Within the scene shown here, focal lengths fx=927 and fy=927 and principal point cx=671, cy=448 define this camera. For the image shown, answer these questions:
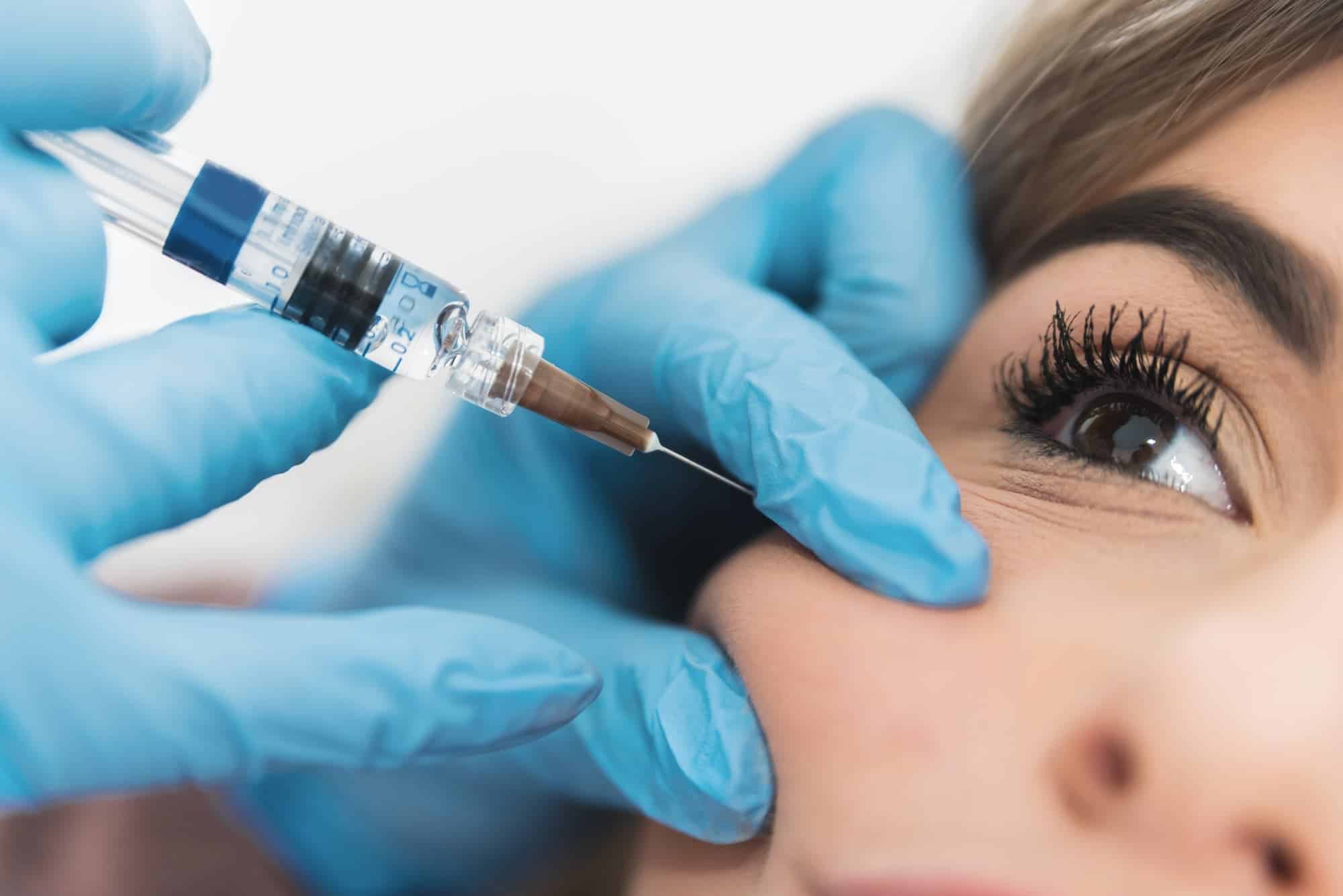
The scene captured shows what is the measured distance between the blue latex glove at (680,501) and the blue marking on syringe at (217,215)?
1.50 ft

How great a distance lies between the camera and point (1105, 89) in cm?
117

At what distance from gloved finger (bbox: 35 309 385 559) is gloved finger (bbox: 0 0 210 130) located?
0.66ft

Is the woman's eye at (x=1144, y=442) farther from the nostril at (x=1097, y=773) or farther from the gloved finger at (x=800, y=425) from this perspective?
the nostril at (x=1097, y=773)

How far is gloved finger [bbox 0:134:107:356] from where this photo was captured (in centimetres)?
75

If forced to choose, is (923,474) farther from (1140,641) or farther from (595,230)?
(595,230)

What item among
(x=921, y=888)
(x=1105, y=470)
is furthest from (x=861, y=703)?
(x=1105, y=470)

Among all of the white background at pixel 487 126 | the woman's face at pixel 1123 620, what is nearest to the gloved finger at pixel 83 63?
the woman's face at pixel 1123 620

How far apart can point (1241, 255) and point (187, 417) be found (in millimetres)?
915

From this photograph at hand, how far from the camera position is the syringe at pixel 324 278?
0.85 metres

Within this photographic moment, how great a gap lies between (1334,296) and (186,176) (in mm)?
984

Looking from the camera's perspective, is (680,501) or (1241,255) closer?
(1241,255)

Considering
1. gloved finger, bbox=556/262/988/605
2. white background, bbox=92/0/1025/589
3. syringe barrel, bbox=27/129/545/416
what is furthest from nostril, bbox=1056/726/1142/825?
white background, bbox=92/0/1025/589

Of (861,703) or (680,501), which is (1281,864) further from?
(680,501)

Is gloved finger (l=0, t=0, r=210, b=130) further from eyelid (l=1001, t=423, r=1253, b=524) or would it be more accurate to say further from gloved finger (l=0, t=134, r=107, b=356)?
eyelid (l=1001, t=423, r=1253, b=524)
